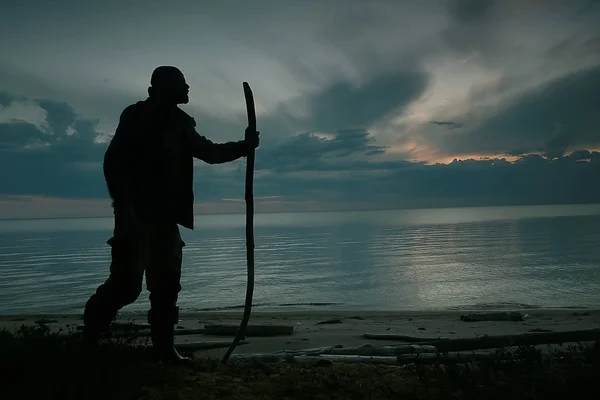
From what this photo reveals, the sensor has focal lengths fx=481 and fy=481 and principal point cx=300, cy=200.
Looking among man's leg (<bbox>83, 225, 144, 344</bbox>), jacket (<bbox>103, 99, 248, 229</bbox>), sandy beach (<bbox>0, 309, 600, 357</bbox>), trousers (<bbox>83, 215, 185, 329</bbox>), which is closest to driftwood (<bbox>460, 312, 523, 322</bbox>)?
sandy beach (<bbox>0, 309, 600, 357</bbox>)

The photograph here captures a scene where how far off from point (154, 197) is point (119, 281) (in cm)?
96

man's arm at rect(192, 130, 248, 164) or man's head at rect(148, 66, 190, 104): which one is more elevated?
man's head at rect(148, 66, 190, 104)

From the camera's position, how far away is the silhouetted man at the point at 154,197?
5.09 m

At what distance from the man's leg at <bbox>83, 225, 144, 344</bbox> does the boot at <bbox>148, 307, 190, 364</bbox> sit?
45 cm

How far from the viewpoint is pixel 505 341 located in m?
7.13

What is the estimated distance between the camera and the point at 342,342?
901cm

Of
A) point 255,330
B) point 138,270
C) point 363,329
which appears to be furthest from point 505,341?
point 138,270

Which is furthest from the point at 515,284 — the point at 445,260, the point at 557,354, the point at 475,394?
the point at 475,394

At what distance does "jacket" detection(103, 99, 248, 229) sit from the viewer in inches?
203

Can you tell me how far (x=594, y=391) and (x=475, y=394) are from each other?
1.01m

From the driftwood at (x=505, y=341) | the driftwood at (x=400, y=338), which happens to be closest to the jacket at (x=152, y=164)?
the driftwood at (x=505, y=341)

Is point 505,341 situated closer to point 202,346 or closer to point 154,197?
point 202,346

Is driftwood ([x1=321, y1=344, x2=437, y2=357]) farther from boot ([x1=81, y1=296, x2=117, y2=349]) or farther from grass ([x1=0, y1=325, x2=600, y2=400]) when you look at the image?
boot ([x1=81, y1=296, x2=117, y2=349])

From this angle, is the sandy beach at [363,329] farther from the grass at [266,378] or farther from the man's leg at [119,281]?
the man's leg at [119,281]
